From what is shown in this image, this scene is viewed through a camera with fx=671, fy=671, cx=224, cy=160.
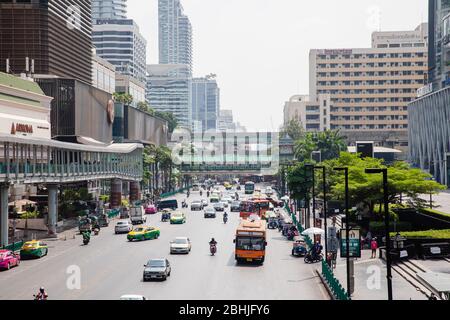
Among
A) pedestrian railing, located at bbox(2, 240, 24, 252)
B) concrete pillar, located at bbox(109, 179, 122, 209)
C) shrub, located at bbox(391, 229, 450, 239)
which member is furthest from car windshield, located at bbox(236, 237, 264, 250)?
concrete pillar, located at bbox(109, 179, 122, 209)

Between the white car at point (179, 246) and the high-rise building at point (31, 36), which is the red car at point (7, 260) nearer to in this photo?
the white car at point (179, 246)

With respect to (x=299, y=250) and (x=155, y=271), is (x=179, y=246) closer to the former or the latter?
(x=299, y=250)

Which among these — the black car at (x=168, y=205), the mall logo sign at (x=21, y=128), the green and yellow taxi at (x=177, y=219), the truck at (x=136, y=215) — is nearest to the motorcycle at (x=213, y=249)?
the truck at (x=136, y=215)

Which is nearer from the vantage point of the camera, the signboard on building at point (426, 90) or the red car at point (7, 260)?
the red car at point (7, 260)

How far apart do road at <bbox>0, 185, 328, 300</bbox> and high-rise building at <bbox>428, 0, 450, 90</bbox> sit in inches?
3186

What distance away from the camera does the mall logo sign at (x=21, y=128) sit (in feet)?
241

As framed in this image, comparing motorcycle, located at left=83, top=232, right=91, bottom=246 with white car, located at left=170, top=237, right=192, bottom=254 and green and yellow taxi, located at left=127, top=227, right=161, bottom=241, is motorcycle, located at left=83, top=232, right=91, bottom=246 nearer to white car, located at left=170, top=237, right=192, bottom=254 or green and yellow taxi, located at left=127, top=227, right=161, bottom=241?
green and yellow taxi, located at left=127, top=227, right=161, bottom=241

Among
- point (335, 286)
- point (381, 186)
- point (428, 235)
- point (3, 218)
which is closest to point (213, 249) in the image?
point (428, 235)

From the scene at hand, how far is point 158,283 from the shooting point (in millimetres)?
37250

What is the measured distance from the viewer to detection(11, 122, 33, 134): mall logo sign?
241ft

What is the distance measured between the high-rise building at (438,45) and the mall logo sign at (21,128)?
78.6 metres

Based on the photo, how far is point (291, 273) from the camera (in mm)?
41531

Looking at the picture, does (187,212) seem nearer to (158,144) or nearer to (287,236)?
(287,236)
